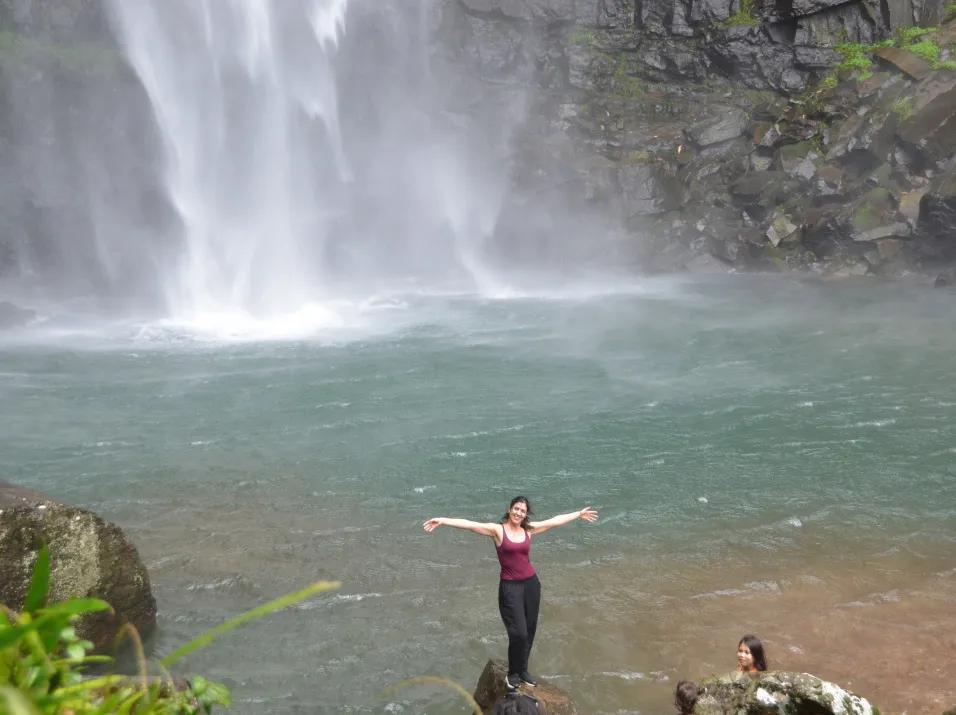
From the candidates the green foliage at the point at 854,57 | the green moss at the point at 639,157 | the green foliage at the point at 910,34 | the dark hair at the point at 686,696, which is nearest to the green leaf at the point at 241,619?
the dark hair at the point at 686,696

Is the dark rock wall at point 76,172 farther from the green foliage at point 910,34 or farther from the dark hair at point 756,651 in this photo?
the dark hair at point 756,651

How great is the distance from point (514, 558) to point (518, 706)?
→ 5.11ft

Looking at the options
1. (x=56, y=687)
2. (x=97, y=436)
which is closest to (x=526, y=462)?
(x=97, y=436)

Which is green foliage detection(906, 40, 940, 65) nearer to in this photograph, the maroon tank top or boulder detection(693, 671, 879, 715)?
the maroon tank top

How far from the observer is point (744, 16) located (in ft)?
131

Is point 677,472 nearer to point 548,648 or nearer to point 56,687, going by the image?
point 548,648

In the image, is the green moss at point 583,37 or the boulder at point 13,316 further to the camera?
→ the green moss at point 583,37

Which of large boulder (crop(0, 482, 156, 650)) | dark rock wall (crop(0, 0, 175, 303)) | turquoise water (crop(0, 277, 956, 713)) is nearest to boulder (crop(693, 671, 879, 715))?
turquoise water (crop(0, 277, 956, 713))

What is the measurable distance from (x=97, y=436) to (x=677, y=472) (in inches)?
469

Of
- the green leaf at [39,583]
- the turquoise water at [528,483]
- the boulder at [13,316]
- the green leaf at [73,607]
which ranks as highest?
the green leaf at [39,583]

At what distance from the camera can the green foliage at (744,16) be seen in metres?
39.8

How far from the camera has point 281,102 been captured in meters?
40.3

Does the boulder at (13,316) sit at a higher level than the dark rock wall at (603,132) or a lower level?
lower

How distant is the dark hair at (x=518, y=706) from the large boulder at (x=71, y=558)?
4066 mm
